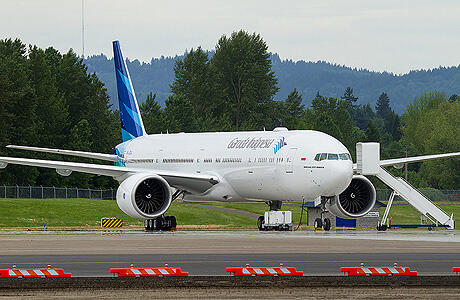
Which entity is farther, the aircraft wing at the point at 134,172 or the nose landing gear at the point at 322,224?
the aircraft wing at the point at 134,172

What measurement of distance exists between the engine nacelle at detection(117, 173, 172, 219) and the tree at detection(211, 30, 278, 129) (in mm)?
95053

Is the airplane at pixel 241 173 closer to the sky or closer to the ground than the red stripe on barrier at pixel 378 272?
closer to the sky

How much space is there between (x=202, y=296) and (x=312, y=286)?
2.60 meters

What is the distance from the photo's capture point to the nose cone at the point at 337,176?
42.0 metres

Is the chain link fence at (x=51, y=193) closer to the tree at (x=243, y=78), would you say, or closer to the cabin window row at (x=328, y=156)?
the cabin window row at (x=328, y=156)

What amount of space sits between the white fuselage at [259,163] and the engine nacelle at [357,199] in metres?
3.59

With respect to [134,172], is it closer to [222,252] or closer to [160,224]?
[160,224]

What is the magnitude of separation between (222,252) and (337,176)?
1365cm

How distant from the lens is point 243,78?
147000 mm

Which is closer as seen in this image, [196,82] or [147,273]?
[147,273]

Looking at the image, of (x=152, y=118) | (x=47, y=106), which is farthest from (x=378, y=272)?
(x=152, y=118)

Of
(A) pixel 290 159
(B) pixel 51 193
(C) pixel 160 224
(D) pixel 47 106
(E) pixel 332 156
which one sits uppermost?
(D) pixel 47 106

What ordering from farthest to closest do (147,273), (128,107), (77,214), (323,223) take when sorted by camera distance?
(77,214)
(128,107)
(323,223)
(147,273)

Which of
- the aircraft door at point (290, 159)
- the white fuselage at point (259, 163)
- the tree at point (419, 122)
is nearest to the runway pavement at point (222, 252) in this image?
the white fuselage at point (259, 163)
